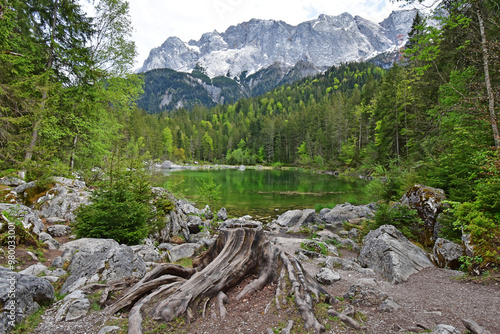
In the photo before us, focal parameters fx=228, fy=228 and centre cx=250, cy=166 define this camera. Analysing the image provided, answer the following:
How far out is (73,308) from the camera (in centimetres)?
326

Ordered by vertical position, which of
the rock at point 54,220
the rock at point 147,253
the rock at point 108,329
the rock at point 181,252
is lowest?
the rock at point 181,252

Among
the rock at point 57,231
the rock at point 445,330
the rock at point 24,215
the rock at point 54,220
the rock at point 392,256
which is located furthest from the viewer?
the rock at point 54,220

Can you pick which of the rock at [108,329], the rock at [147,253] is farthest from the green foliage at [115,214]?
the rock at [108,329]

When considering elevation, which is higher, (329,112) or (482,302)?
(329,112)

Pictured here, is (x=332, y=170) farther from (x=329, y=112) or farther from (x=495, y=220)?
(x=495, y=220)

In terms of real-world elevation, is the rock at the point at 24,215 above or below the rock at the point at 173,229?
above

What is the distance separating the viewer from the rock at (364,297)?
3851mm

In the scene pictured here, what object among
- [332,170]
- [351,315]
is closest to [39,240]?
[351,315]

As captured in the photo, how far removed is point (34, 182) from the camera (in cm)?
970

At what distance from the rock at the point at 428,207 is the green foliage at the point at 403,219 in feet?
0.68

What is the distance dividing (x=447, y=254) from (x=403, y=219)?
2.39m

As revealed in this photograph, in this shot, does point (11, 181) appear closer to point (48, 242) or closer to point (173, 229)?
point (48, 242)

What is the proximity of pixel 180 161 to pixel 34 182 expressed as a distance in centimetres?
7470

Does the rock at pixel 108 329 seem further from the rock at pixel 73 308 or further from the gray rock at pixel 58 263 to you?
the gray rock at pixel 58 263
